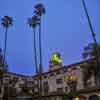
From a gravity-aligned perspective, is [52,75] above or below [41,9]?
below

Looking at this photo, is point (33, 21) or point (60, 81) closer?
point (33, 21)

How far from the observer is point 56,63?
95.9 metres

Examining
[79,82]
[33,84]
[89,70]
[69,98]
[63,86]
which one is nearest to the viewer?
[69,98]

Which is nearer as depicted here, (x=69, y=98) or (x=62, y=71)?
(x=69, y=98)

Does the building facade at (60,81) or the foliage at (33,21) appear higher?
the foliage at (33,21)

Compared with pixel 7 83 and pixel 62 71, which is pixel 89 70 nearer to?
pixel 62 71

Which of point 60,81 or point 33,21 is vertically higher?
point 33,21

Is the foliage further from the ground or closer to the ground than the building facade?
further from the ground

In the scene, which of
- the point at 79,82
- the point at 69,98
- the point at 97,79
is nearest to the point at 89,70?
the point at 97,79

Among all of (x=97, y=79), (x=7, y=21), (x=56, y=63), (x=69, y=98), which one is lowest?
(x=69, y=98)

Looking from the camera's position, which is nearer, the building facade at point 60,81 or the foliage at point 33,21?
the building facade at point 60,81

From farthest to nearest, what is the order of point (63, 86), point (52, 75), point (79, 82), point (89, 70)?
point (52, 75) < point (63, 86) < point (79, 82) < point (89, 70)

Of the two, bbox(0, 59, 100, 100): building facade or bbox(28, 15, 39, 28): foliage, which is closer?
bbox(0, 59, 100, 100): building facade

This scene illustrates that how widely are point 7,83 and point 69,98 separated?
47159 millimetres
